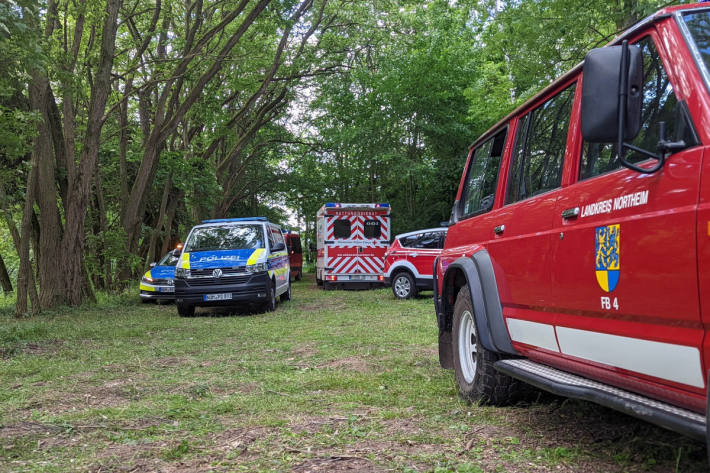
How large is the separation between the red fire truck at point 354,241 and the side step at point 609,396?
15228 millimetres

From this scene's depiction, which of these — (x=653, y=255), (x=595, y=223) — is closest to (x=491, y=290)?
(x=595, y=223)

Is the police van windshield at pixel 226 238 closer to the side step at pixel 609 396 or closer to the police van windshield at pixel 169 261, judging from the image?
the police van windshield at pixel 169 261

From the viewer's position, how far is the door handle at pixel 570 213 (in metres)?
3.20

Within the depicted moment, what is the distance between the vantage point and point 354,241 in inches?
757

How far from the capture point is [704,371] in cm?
221

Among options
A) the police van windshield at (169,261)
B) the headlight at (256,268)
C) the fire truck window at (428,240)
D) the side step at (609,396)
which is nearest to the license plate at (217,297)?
the headlight at (256,268)

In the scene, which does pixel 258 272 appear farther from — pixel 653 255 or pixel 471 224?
pixel 653 255

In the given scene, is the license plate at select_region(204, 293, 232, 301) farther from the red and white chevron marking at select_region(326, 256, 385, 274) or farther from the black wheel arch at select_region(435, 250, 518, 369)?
the black wheel arch at select_region(435, 250, 518, 369)

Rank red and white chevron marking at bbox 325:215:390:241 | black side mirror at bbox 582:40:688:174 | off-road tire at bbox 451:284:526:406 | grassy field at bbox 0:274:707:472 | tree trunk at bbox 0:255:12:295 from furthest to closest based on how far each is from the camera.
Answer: tree trunk at bbox 0:255:12:295 < red and white chevron marking at bbox 325:215:390:241 < off-road tire at bbox 451:284:526:406 < grassy field at bbox 0:274:707:472 < black side mirror at bbox 582:40:688:174

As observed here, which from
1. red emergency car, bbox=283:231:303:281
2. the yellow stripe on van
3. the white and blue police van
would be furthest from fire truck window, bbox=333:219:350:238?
red emergency car, bbox=283:231:303:281

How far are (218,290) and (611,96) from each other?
10387 millimetres

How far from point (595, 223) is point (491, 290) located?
4.35 feet

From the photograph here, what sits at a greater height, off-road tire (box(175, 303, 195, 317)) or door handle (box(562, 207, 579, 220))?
door handle (box(562, 207, 579, 220))

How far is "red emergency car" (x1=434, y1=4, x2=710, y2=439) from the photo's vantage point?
2316 millimetres
